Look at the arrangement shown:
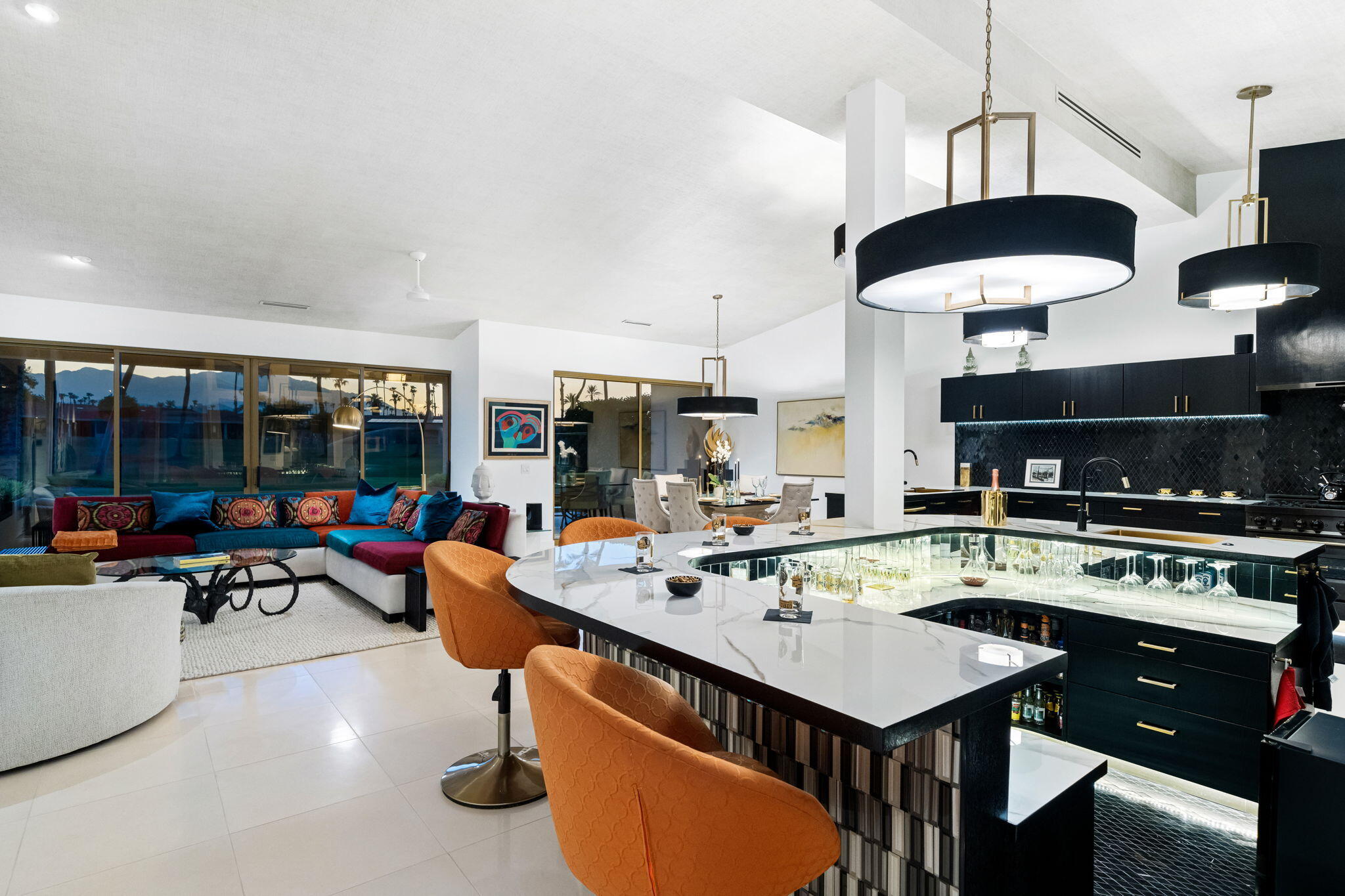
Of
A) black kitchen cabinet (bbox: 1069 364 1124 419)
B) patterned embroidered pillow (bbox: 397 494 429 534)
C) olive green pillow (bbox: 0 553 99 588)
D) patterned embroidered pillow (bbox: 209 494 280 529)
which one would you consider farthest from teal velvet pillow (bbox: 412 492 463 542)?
black kitchen cabinet (bbox: 1069 364 1124 419)

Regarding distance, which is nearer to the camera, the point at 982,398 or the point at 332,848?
the point at 332,848

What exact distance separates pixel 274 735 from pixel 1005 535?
350cm

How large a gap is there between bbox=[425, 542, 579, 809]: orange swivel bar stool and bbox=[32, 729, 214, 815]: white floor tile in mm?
1118

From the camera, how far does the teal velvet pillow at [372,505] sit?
6984 mm

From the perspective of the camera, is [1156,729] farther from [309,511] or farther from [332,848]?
[309,511]

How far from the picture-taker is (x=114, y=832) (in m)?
2.36

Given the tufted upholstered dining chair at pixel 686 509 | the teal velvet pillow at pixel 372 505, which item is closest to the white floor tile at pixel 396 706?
the tufted upholstered dining chair at pixel 686 509

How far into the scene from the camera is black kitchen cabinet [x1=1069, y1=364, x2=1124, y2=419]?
5.87m

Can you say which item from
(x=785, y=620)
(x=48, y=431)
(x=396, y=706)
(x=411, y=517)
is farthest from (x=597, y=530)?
(x=48, y=431)

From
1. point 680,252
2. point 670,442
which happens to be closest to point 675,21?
point 680,252

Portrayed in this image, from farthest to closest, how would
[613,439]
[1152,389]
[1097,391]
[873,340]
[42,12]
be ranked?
1. [613,439]
2. [1097,391]
3. [1152,389]
4. [873,340]
5. [42,12]

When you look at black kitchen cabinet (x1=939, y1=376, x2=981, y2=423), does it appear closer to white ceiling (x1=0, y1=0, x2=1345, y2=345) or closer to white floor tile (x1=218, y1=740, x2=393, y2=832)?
white ceiling (x1=0, y1=0, x2=1345, y2=345)

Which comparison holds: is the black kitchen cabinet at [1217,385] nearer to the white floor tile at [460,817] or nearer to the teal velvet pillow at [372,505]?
the white floor tile at [460,817]

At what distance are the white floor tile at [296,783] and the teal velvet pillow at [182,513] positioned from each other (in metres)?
4.34
